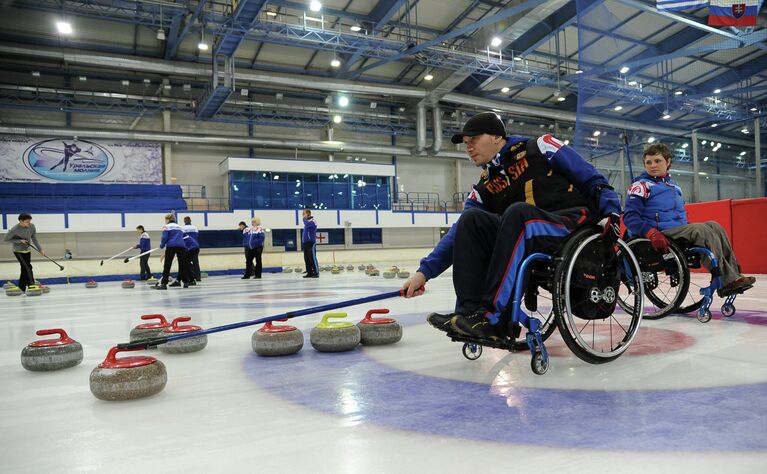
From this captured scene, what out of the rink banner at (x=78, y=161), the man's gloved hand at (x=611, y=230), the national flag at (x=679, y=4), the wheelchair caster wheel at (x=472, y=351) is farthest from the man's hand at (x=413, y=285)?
the rink banner at (x=78, y=161)

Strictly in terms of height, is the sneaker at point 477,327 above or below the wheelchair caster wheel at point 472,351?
→ above

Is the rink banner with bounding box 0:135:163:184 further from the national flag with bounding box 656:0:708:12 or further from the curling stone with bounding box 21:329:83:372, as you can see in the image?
the curling stone with bounding box 21:329:83:372

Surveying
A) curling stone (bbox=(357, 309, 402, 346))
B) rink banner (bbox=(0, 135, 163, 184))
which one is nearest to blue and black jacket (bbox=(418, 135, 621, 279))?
curling stone (bbox=(357, 309, 402, 346))

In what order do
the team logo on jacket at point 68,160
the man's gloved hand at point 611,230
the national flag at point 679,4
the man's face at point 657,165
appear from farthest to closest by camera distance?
the team logo on jacket at point 68,160 → the national flag at point 679,4 → the man's face at point 657,165 → the man's gloved hand at point 611,230

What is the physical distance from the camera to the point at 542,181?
2.52m

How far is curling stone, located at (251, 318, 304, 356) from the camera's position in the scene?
9.50ft

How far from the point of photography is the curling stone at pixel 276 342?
290cm

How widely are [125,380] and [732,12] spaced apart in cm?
1261

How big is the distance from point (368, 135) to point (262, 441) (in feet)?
94.2

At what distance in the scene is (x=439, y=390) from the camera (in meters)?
2.10

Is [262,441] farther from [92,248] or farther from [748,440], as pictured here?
[92,248]

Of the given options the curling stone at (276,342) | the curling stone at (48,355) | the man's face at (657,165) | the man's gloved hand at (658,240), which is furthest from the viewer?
the man's face at (657,165)

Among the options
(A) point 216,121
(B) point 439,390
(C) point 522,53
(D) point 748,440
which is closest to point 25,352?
(B) point 439,390

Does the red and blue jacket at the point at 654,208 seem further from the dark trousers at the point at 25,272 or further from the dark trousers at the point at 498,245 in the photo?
the dark trousers at the point at 25,272
